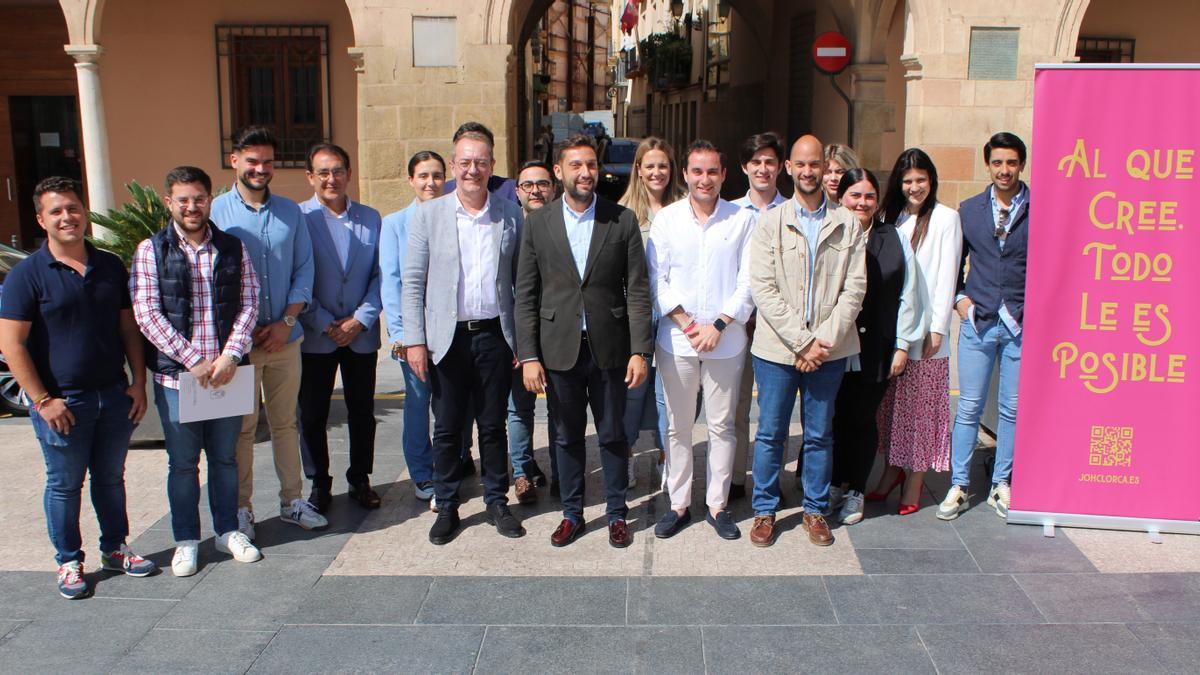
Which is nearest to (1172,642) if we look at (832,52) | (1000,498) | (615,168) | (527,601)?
(1000,498)

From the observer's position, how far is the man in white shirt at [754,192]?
15.6 feet

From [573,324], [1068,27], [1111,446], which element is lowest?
[1111,446]

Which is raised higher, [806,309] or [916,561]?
[806,309]

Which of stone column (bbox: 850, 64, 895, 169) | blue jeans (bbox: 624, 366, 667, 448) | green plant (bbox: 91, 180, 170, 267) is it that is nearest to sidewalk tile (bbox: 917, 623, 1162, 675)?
blue jeans (bbox: 624, 366, 667, 448)

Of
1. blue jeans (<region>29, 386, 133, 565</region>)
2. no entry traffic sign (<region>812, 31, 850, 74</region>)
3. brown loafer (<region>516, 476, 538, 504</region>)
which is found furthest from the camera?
no entry traffic sign (<region>812, 31, 850, 74</region>)

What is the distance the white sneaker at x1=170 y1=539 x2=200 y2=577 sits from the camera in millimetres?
4223

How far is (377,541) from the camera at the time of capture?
463 cm

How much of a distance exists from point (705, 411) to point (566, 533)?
842 millimetres

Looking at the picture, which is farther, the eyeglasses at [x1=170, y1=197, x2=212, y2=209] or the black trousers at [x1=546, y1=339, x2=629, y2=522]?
the black trousers at [x1=546, y1=339, x2=629, y2=522]

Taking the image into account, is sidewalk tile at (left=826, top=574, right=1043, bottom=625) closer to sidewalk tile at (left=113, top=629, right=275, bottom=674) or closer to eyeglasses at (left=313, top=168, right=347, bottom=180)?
sidewalk tile at (left=113, top=629, right=275, bottom=674)

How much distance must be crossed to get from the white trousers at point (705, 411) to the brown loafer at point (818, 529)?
394 mm

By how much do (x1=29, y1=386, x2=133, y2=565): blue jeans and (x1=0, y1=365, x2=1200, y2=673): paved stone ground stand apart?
25cm

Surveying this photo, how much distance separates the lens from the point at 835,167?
4891 millimetres

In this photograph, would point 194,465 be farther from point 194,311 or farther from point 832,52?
point 832,52
